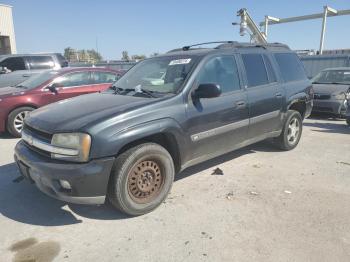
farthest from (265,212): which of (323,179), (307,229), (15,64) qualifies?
(15,64)

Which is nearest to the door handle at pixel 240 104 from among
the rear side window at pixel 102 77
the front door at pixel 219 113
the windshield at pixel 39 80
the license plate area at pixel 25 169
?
the front door at pixel 219 113

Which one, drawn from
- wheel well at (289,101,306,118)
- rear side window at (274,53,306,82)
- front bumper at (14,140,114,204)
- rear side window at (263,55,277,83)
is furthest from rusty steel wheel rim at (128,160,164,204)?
wheel well at (289,101,306,118)

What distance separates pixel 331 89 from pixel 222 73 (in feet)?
20.7

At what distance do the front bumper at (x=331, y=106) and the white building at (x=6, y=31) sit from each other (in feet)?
91.1

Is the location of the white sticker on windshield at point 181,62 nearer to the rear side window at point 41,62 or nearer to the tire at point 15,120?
the tire at point 15,120

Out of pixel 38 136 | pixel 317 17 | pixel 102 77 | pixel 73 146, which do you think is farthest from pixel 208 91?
pixel 317 17

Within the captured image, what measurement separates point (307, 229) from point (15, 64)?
13095 millimetres

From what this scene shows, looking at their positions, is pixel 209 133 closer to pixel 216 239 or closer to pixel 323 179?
pixel 216 239

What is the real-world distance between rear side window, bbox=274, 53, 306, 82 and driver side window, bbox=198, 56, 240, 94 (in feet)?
4.49

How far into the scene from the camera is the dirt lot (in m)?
3.04

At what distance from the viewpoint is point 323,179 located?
4.75 m

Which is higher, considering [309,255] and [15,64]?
[15,64]

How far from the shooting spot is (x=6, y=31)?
29125 mm

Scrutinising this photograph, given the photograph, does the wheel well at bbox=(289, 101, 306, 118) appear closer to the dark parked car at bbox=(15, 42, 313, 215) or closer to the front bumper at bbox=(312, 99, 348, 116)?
the dark parked car at bbox=(15, 42, 313, 215)
